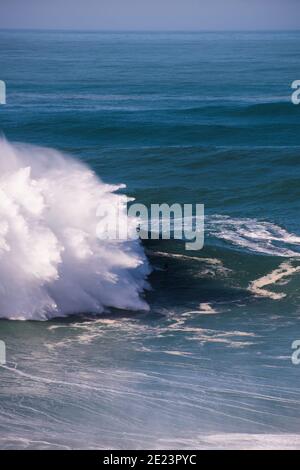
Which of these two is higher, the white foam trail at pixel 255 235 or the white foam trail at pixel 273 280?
the white foam trail at pixel 255 235

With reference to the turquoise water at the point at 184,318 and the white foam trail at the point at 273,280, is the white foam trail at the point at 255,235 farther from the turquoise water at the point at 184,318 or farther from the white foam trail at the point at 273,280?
the white foam trail at the point at 273,280

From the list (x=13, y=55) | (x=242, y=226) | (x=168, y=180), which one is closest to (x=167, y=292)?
(x=242, y=226)

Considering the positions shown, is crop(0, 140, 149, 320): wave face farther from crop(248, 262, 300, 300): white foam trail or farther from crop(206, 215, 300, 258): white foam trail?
crop(206, 215, 300, 258): white foam trail

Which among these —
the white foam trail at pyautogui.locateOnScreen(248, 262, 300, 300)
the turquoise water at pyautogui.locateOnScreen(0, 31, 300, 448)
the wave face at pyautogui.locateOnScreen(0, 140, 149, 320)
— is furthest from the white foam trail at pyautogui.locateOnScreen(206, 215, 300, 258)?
the wave face at pyautogui.locateOnScreen(0, 140, 149, 320)

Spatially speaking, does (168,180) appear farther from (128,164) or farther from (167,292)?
(167,292)

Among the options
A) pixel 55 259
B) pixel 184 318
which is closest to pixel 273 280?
pixel 184 318

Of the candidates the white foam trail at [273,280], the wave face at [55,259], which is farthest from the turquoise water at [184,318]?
the wave face at [55,259]

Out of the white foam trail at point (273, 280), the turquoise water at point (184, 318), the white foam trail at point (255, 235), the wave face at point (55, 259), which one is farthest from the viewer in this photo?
the white foam trail at point (255, 235)
